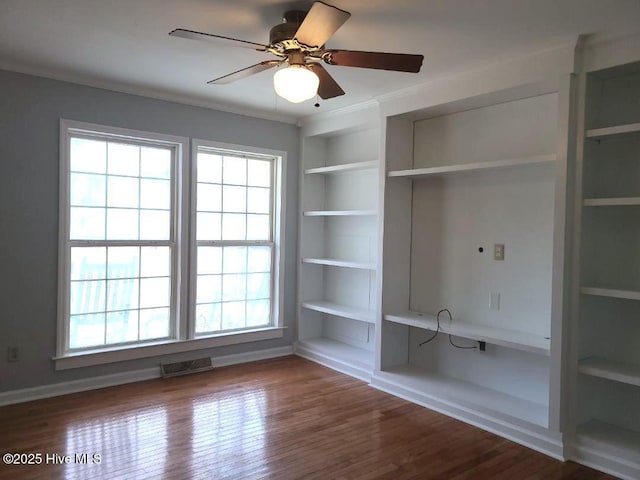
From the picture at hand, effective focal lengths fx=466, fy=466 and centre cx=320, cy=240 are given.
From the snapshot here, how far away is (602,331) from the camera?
3.03 m

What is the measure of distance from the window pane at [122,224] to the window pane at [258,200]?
117 centimetres

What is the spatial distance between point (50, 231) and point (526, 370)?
3792 mm

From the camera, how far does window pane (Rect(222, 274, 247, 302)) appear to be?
470cm

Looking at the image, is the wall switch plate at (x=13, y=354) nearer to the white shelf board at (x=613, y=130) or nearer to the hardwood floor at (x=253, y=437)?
the hardwood floor at (x=253, y=437)

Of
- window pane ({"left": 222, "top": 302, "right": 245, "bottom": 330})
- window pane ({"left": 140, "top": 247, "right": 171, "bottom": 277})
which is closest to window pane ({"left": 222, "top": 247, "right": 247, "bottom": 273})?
window pane ({"left": 222, "top": 302, "right": 245, "bottom": 330})

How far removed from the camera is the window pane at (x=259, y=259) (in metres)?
4.88

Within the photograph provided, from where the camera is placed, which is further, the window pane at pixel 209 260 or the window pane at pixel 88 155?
the window pane at pixel 209 260

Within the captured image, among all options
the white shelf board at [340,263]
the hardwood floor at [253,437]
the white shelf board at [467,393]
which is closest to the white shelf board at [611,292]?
the white shelf board at [467,393]

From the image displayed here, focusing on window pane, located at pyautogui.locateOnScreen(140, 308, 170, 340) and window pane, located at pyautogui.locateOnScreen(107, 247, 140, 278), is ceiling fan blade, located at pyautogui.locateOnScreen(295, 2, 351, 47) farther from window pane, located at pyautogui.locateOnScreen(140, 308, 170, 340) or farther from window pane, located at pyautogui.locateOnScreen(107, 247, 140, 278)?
window pane, located at pyautogui.locateOnScreen(140, 308, 170, 340)

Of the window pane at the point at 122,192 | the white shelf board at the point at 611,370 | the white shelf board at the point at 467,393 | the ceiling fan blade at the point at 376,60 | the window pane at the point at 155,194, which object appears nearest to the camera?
the ceiling fan blade at the point at 376,60

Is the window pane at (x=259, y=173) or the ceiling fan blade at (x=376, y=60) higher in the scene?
the ceiling fan blade at (x=376, y=60)

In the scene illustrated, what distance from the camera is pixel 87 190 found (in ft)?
12.8

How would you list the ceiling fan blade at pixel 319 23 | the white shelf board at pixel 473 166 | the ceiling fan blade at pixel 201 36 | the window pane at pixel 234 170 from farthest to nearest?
the window pane at pixel 234 170
the white shelf board at pixel 473 166
the ceiling fan blade at pixel 201 36
the ceiling fan blade at pixel 319 23

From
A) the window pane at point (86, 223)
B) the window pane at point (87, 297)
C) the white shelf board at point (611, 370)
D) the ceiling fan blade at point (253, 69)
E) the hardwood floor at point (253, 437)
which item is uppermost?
the ceiling fan blade at point (253, 69)
